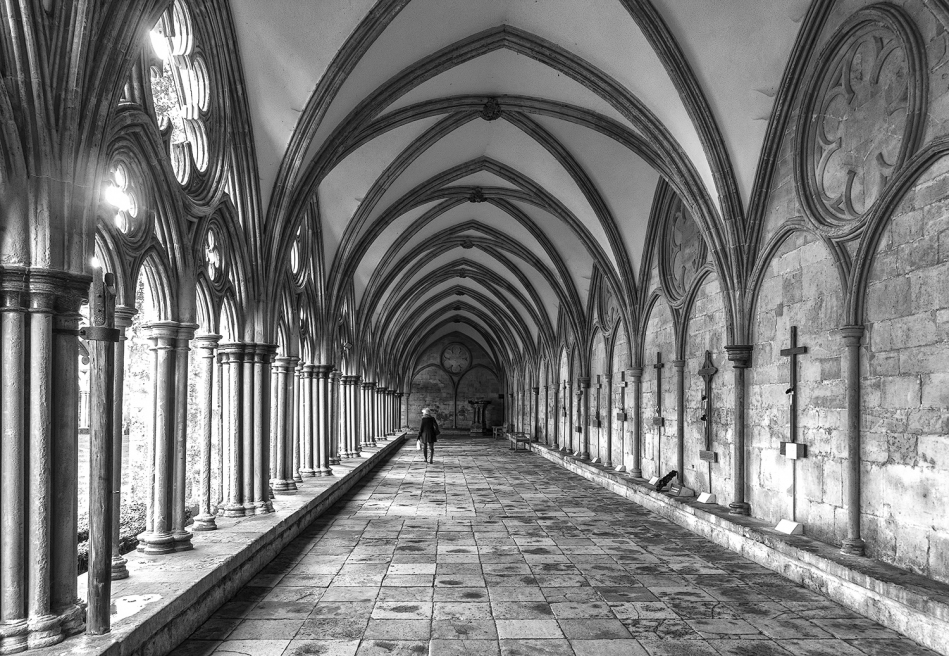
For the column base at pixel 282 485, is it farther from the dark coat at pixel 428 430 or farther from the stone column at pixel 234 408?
the dark coat at pixel 428 430

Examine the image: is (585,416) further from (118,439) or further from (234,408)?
(118,439)

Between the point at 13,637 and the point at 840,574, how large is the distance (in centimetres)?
602

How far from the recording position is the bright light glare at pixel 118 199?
6.00 metres

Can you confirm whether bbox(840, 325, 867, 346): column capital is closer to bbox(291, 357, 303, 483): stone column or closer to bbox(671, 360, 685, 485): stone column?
bbox(671, 360, 685, 485): stone column

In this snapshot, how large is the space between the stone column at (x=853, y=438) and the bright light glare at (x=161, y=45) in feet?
22.7

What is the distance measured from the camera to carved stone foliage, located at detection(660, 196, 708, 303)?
1156 centimetres

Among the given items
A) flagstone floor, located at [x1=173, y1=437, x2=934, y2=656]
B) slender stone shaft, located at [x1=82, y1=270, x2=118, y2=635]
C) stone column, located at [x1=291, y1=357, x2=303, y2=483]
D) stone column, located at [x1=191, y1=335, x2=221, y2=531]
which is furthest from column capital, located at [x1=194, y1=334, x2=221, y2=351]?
slender stone shaft, located at [x1=82, y1=270, x2=118, y2=635]

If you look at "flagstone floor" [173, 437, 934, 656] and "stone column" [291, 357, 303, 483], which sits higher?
"stone column" [291, 357, 303, 483]

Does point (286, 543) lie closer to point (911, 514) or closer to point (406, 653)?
point (406, 653)

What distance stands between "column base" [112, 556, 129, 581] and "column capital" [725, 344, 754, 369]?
7.26 m

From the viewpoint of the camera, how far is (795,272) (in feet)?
27.4

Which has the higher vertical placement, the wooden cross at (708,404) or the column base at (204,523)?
the wooden cross at (708,404)

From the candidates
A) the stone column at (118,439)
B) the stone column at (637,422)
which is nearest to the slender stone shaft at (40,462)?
the stone column at (118,439)

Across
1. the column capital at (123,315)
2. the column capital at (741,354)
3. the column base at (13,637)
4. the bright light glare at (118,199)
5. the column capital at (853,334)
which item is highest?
the bright light glare at (118,199)
